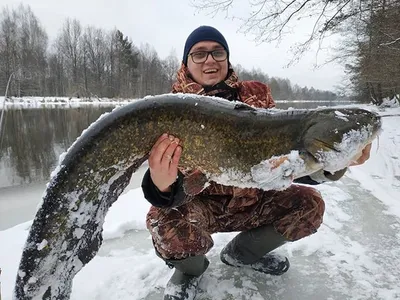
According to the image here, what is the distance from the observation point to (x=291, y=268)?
260cm

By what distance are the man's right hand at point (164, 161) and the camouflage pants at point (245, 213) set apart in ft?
0.94

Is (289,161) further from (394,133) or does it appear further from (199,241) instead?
(394,133)

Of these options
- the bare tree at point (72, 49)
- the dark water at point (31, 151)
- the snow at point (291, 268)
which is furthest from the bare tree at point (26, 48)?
the snow at point (291, 268)

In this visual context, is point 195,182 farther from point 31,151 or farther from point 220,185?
point 31,151

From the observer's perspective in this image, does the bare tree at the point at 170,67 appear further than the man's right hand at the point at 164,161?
Yes

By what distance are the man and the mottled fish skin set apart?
0.14m

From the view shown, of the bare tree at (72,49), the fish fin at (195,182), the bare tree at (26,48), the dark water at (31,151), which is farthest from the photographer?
the bare tree at (72,49)

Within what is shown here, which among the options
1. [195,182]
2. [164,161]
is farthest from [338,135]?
[164,161]

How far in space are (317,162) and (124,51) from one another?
2302 inches

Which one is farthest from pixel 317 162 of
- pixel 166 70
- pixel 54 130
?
pixel 166 70

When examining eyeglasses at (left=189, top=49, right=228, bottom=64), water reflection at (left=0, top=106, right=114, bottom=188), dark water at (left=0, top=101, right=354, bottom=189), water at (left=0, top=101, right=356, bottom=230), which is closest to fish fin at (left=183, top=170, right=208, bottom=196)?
eyeglasses at (left=189, top=49, right=228, bottom=64)

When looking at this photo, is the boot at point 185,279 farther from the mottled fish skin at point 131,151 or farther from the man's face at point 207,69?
the man's face at point 207,69

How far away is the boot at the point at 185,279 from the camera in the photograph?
212 cm

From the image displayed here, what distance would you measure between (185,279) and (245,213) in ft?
2.09
